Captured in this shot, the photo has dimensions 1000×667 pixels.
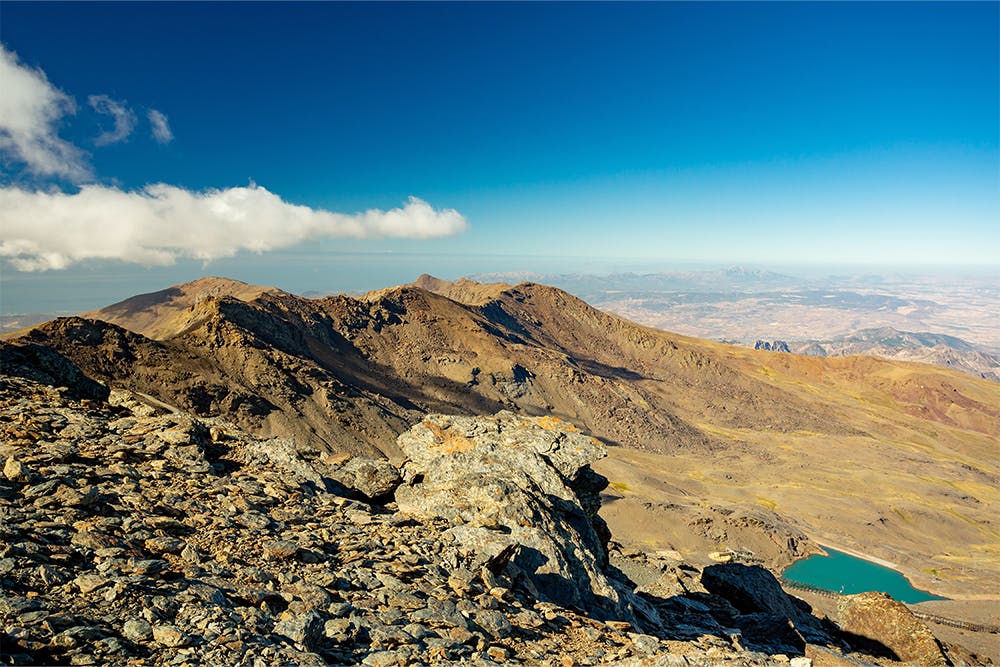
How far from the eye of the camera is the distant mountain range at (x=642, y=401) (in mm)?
57156

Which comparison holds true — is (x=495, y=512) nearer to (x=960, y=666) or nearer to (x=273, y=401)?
(x=960, y=666)

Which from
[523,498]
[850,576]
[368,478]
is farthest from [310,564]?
[850,576]

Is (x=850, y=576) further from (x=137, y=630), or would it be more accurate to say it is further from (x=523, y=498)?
(x=137, y=630)

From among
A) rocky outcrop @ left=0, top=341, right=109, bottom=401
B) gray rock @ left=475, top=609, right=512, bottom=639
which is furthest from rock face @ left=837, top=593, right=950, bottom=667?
rocky outcrop @ left=0, top=341, right=109, bottom=401

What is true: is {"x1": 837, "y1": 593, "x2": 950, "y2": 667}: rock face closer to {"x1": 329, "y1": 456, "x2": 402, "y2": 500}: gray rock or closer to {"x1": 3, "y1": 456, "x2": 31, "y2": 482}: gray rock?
{"x1": 329, "y1": 456, "x2": 402, "y2": 500}: gray rock

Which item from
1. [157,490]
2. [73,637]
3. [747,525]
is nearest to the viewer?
[73,637]

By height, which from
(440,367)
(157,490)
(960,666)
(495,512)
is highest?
(157,490)

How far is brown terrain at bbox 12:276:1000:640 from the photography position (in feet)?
188

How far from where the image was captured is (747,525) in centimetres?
5812

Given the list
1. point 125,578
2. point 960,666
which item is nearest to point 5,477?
point 125,578

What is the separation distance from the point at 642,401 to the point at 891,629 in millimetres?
89515

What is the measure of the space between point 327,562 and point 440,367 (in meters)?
86.9

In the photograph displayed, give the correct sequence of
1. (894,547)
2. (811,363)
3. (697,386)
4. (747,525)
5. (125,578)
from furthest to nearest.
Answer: (811,363) < (697,386) < (894,547) < (747,525) < (125,578)

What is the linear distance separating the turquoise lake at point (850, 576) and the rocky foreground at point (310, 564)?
141 ft
